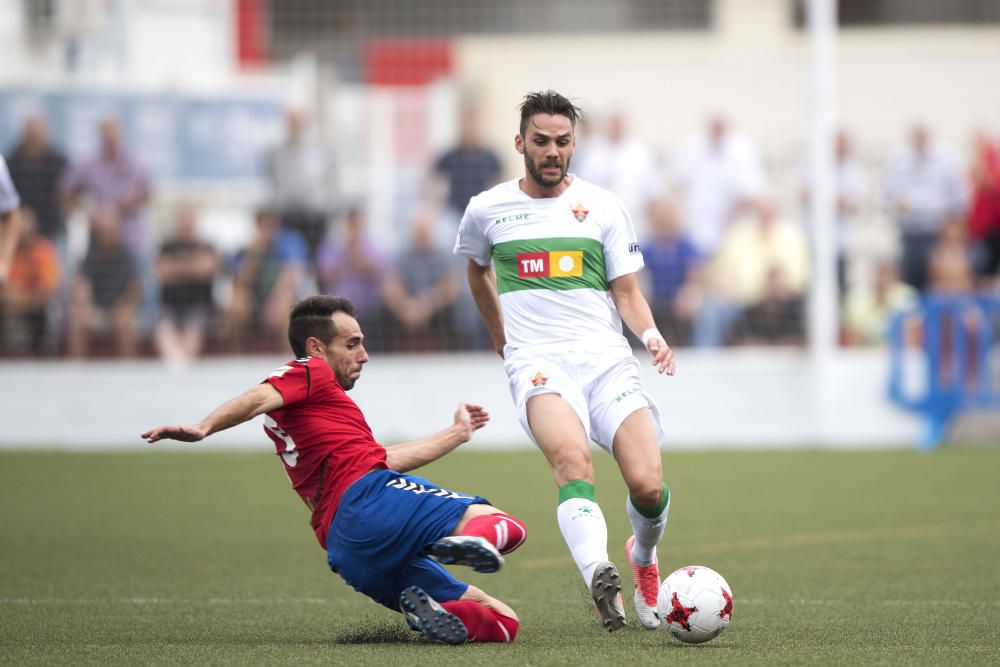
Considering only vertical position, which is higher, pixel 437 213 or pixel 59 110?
pixel 59 110

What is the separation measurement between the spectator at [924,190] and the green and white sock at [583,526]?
11.2 meters

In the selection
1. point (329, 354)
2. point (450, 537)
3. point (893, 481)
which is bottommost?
point (893, 481)

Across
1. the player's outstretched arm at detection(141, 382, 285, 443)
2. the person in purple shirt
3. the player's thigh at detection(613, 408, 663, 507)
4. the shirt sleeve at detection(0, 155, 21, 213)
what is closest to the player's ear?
the player's outstretched arm at detection(141, 382, 285, 443)

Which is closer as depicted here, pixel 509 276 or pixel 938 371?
pixel 509 276

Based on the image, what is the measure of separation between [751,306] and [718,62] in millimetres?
3496

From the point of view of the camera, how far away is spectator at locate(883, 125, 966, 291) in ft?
56.0

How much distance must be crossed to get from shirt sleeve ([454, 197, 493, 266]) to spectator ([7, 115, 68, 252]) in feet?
34.3

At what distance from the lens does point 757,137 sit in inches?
720

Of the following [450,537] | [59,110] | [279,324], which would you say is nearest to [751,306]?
[279,324]

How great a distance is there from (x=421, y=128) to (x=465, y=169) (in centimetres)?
177

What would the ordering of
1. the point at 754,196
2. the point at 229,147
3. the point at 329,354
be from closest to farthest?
the point at 329,354 → the point at 754,196 → the point at 229,147

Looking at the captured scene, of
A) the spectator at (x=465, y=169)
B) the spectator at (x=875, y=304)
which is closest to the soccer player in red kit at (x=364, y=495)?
the spectator at (x=465, y=169)

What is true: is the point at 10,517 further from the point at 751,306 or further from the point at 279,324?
the point at 751,306

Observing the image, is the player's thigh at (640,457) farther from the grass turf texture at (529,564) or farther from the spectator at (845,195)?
the spectator at (845,195)
